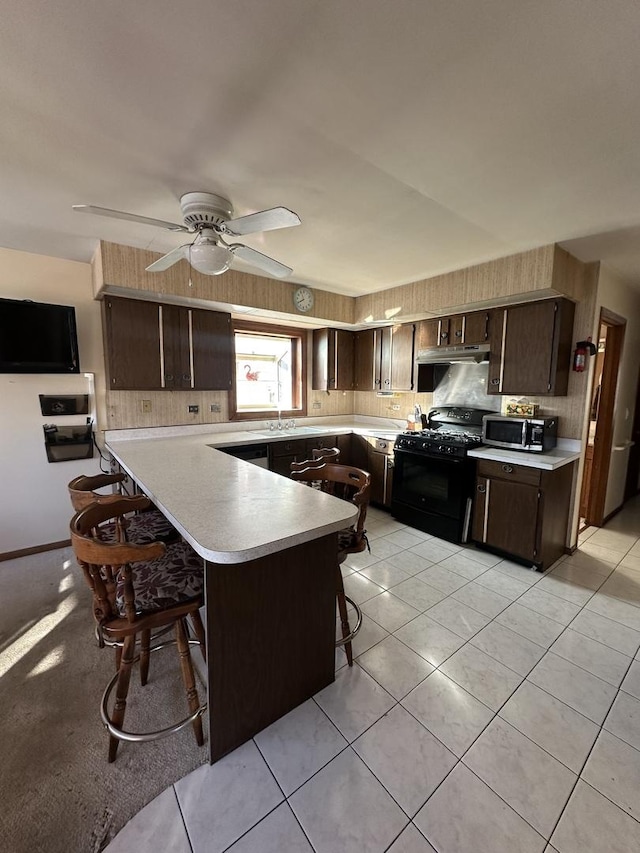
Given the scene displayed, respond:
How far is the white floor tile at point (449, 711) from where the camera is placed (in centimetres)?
150

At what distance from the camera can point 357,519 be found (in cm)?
170

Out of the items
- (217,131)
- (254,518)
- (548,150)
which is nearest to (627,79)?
(548,150)

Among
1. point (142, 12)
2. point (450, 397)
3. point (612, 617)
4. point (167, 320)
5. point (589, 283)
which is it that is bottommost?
point (612, 617)

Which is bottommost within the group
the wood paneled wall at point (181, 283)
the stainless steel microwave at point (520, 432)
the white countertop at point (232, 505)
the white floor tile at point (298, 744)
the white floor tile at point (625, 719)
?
the white floor tile at point (625, 719)

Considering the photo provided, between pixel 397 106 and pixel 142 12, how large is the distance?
0.87 metres

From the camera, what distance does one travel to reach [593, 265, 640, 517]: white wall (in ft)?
11.0

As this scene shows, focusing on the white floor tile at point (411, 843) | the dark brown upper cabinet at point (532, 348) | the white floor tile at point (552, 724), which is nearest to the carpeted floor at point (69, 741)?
the white floor tile at point (411, 843)

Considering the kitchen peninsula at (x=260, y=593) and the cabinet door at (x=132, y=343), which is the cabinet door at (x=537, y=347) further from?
the cabinet door at (x=132, y=343)

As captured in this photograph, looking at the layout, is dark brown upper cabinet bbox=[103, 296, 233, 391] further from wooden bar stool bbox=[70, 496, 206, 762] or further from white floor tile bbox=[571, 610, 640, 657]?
white floor tile bbox=[571, 610, 640, 657]

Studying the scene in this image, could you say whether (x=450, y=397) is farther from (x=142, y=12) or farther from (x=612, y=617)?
(x=142, y=12)

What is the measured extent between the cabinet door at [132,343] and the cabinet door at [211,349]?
1.13 ft

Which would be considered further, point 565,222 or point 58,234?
point 58,234

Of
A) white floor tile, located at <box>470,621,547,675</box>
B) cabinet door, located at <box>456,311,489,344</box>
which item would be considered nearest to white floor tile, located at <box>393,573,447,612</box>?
white floor tile, located at <box>470,621,547,675</box>

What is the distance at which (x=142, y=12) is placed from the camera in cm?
102
